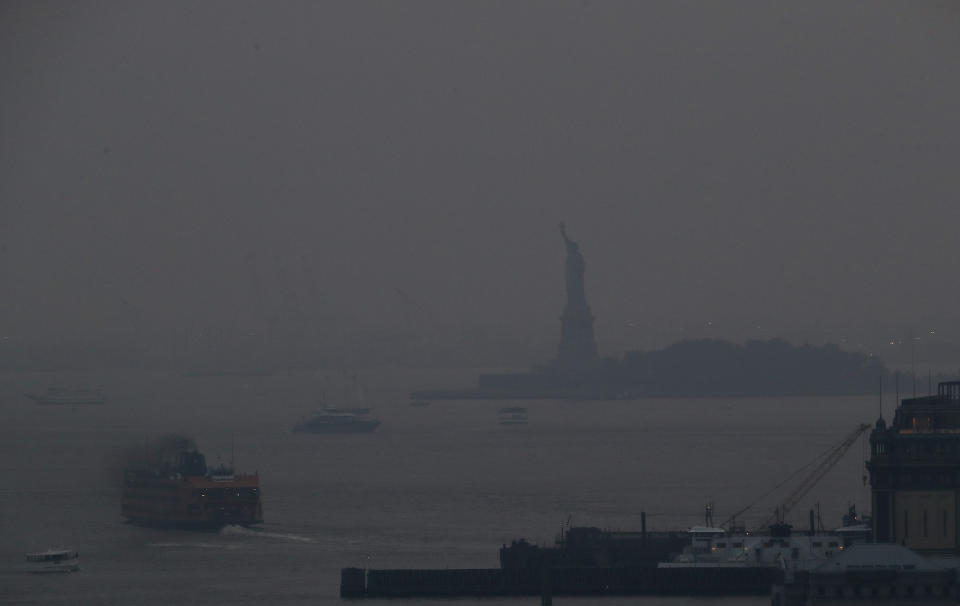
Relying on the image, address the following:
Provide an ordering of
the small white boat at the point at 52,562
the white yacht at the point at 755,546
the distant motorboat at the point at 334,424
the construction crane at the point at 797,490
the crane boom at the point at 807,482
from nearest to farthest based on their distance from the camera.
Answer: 1. the white yacht at the point at 755,546
2. the small white boat at the point at 52,562
3. the construction crane at the point at 797,490
4. the crane boom at the point at 807,482
5. the distant motorboat at the point at 334,424

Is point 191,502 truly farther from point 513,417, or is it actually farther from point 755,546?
point 513,417

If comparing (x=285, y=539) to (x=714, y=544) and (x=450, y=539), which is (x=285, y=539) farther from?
(x=714, y=544)

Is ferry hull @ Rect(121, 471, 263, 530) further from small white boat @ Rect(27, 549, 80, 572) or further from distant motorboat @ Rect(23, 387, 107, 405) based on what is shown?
distant motorboat @ Rect(23, 387, 107, 405)

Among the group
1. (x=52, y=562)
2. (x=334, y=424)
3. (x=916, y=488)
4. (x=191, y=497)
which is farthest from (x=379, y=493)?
(x=334, y=424)

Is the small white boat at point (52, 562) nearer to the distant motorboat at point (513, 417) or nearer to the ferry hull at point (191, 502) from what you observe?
the ferry hull at point (191, 502)

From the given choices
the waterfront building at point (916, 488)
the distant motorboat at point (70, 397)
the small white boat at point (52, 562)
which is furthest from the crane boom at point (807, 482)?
the distant motorboat at point (70, 397)

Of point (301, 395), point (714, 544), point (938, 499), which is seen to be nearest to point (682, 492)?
point (714, 544)

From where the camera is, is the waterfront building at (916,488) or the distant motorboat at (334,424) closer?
the waterfront building at (916,488)
